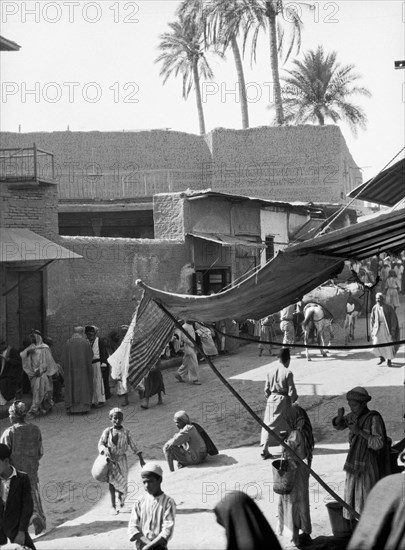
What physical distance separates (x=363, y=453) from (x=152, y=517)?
1.95m

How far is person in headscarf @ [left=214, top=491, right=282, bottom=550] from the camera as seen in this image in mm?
2195

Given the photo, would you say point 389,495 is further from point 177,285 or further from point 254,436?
point 177,285

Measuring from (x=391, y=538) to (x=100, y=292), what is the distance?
50.3ft

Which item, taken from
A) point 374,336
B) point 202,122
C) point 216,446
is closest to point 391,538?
point 216,446

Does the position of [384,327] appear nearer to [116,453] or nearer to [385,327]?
[385,327]

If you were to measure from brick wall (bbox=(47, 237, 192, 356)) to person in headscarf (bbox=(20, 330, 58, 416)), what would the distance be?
2245 millimetres

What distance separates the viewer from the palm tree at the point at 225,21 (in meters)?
35.6

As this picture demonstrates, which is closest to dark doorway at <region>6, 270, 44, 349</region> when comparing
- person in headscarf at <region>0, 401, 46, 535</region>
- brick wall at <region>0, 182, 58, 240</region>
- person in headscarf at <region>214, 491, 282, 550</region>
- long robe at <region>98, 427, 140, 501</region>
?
brick wall at <region>0, 182, 58, 240</region>

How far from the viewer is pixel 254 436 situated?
11.4m

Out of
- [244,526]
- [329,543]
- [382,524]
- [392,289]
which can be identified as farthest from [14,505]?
[392,289]

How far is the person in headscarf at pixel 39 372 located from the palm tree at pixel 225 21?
1006 inches

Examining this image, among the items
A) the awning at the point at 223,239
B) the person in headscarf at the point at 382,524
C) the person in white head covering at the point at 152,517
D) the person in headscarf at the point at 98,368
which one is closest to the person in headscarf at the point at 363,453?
the person in white head covering at the point at 152,517

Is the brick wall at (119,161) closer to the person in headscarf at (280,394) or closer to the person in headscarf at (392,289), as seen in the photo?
the person in headscarf at (392,289)

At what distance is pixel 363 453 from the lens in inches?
262
